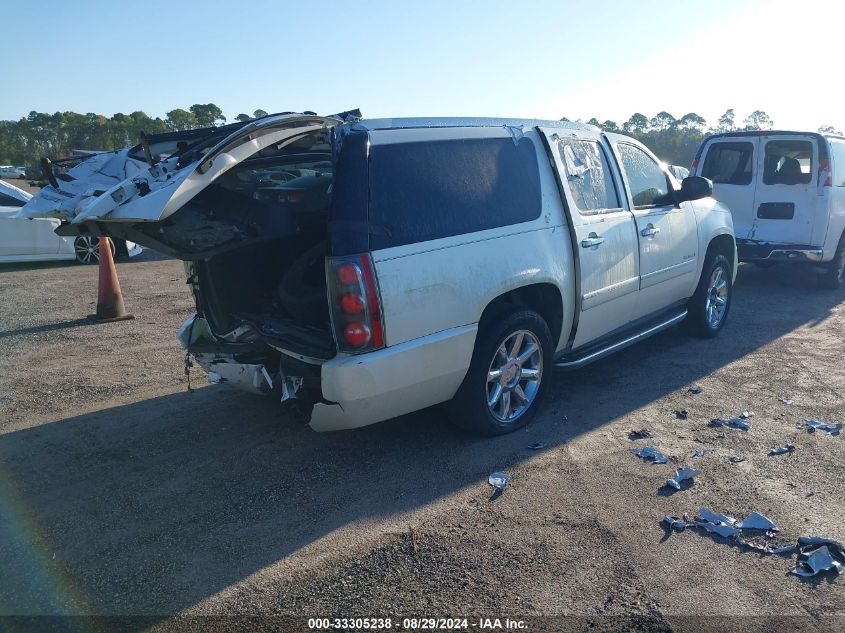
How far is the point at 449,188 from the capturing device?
413 cm

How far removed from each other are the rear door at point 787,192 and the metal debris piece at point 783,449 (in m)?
5.88

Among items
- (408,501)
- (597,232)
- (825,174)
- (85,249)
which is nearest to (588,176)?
(597,232)

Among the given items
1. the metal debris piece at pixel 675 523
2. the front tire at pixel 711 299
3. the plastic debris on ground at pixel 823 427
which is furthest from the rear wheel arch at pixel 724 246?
the metal debris piece at pixel 675 523

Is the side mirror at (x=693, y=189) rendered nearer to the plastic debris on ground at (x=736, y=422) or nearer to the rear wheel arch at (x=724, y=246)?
the rear wheel arch at (x=724, y=246)

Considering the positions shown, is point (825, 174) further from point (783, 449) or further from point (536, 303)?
point (536, 303)

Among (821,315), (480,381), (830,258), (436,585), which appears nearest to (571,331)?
(480,381)

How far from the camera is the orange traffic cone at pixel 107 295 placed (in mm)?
7715

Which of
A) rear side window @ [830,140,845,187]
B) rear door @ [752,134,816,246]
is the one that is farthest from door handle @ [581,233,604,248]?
rear side window @ [830,140,845,187]

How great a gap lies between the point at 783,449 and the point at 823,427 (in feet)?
1.90

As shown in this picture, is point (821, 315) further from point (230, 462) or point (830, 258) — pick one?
point (230, 462)

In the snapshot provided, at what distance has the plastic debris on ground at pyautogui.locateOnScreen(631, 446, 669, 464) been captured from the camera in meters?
4.20

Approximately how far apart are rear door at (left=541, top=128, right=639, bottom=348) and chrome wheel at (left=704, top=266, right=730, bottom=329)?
1.63 meters

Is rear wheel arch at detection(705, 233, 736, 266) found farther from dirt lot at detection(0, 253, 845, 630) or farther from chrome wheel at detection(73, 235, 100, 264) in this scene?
chrome wheel at detection(73, 235, 100, 264)

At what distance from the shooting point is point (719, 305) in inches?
279
